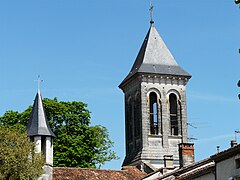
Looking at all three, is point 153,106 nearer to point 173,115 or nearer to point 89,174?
point 173,115

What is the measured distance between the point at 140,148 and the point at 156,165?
182cm

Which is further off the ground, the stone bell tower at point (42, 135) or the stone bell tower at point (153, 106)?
the stone bell tower at point (153, 106)

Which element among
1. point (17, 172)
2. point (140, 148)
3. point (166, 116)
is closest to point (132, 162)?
point (140, 148)

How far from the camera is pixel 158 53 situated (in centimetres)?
5253

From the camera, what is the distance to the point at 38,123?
3853 centimetres

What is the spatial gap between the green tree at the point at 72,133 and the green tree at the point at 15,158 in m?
14.9

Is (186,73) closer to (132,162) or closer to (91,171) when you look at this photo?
(132,162)

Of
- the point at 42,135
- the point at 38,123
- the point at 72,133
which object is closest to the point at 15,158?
→ the point at 42,135

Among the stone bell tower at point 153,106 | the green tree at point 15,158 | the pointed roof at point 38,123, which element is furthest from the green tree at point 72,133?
the green tree at point 15,158

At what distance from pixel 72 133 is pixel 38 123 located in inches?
446

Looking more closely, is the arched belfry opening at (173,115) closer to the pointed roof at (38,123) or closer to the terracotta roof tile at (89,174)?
the terracotta roof tile at (89,174)

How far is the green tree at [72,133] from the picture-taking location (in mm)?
47750

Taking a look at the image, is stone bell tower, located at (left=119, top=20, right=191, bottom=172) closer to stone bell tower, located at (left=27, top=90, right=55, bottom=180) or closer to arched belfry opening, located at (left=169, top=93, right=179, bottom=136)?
arched belfry opening, located at (left=169, top=93, right=179, bottom=136)

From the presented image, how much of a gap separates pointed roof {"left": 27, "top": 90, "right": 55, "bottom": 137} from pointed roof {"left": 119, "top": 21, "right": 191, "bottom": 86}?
12.6 meters
